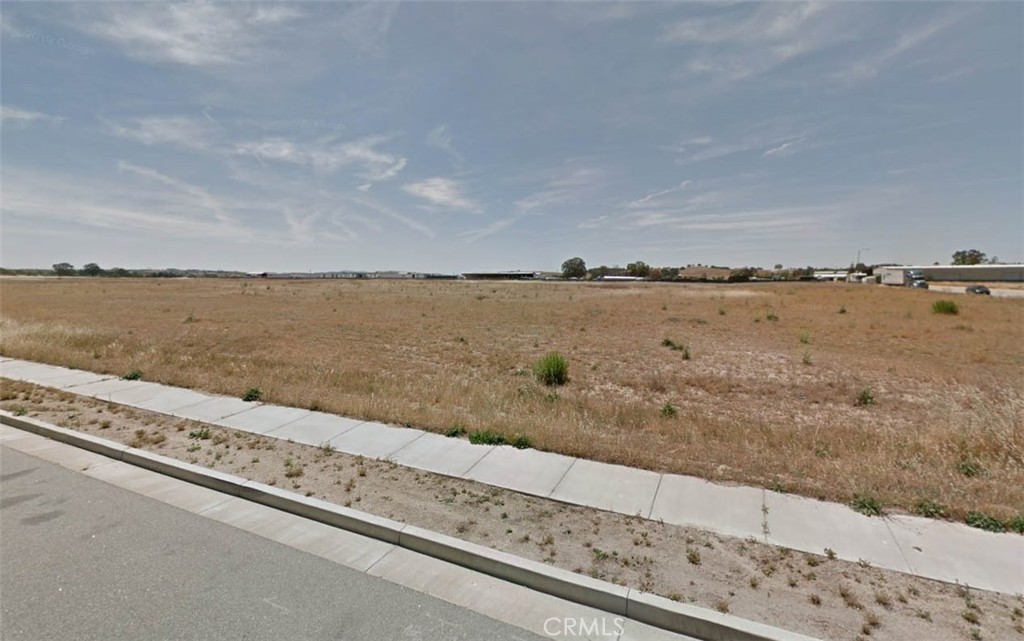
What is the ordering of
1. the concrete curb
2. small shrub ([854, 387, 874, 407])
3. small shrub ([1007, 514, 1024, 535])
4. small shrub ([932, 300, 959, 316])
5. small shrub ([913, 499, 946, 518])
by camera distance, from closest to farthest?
the concrete curb < small shrub ([1007, 514, 1024, 535]) < small shrub ([913, 499, 946, 518]) < small shrub ([854, 387, 874, 407]) < small shrub ([932, 300, 959, 316])

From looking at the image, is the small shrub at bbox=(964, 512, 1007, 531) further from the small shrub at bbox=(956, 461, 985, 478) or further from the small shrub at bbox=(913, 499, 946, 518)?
the small shrub at bbox=(956, 461, 985, 478)

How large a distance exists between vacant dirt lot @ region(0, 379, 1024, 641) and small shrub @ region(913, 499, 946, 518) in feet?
3.51

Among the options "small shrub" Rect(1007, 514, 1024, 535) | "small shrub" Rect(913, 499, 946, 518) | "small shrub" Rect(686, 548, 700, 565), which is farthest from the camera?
"small shrub" Rect(913, 499, 946, 518)

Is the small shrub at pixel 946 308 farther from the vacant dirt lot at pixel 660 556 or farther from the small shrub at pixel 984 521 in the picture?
the vacant dirt lot at pixel 660 556

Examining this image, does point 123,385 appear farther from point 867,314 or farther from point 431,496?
point 867,314

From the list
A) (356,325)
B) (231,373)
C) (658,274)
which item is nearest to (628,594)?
(231,373)

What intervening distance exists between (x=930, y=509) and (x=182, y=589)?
253 inches

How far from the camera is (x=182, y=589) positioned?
305 centimetres

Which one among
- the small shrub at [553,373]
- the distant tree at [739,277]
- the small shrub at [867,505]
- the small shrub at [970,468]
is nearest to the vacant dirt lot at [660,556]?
the small shrub at [867,505]

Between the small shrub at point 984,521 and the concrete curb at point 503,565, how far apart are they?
2646mm

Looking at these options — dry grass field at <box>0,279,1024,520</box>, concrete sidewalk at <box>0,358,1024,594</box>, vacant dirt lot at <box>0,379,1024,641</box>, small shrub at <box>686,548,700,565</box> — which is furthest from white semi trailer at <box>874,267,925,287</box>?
small shrub at <box>686,548,700,565</box>

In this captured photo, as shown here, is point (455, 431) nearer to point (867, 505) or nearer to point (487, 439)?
point (487, 439)

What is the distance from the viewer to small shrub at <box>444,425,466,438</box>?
19.8 feet

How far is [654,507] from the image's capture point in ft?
13.3
